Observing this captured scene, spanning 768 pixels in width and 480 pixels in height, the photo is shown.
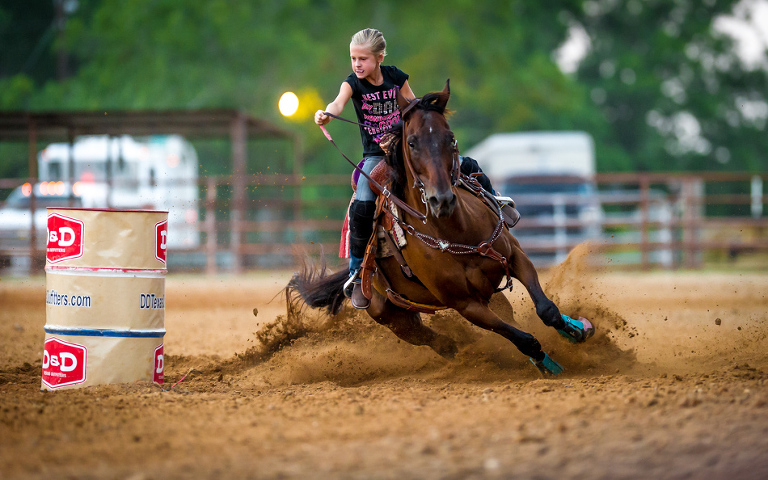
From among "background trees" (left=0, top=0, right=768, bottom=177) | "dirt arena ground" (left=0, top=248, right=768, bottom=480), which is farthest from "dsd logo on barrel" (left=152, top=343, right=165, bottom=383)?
"background trees" (left=0, top=0, right=768, bottom=177)

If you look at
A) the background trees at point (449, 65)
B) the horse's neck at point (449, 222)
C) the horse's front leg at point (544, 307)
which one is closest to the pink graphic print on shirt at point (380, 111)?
the horse's neck at point (449, 222)

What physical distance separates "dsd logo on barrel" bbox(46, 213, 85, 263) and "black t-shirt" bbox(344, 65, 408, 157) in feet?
6.60

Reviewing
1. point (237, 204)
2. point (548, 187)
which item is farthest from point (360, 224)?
point (548, 187)

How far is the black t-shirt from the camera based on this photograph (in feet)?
17.2

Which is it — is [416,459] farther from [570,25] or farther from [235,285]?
[570,25]

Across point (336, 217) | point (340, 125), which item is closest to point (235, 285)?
point (336, 217)

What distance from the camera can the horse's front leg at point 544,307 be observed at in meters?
4.82

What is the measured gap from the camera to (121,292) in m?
4.91

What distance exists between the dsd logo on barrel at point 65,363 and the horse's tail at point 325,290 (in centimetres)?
206

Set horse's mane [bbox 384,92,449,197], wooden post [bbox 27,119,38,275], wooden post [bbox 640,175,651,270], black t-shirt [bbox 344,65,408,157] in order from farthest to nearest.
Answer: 1. wooden post [bbox 640,175,651,270]
2. wooden post [bbox 27,119,38,275]
3. black t-shirt [bbox 344,65,408,157]
4. horse's mane [bbox 384,92,449,197]

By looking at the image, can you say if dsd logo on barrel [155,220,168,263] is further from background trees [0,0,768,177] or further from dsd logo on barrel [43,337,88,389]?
background trees [0,0,768,177]

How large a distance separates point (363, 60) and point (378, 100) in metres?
0.31

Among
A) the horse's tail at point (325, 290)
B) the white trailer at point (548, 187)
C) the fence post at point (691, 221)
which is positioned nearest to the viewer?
the horse's tail at point (325, 290)

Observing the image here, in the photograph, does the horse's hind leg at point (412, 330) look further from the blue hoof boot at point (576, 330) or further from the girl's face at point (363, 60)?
the girl's face at point (363, 60)
